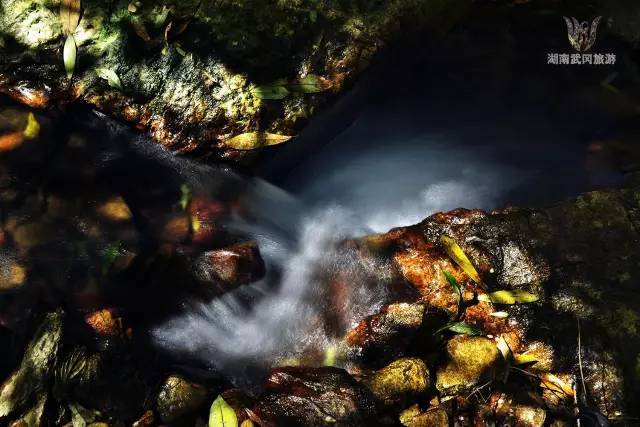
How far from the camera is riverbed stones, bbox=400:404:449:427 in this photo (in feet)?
9.43

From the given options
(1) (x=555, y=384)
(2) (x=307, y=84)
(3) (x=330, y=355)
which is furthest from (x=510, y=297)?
(2) (x=307, y=84)

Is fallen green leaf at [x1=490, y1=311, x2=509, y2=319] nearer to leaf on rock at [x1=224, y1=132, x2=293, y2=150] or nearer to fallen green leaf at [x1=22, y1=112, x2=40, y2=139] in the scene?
leaf on rock at [x1=224, y1=132, x2=293, y2=150]

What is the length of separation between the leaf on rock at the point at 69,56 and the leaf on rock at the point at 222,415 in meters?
2.91

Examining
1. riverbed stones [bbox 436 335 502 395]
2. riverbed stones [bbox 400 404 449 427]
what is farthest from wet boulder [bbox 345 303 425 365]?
riverbed stones [bbox 400 404 449 427]

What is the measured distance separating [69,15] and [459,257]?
3.87 m

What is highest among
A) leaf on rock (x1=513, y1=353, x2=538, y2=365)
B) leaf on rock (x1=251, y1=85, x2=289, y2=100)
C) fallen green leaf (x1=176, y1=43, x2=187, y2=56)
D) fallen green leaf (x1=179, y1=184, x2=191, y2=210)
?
fallen green leaf (x1=176, y1=43, x2=187, y2=56)

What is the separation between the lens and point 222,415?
2.96 meters

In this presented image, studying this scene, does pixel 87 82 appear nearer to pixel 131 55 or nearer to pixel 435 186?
pixel 131 55

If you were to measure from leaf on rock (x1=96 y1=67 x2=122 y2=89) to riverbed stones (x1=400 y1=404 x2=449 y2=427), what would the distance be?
11.2 ft

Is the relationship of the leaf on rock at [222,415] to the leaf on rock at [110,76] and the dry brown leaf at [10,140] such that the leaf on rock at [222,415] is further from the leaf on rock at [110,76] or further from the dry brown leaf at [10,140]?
the dry brown leaf at [10,140]

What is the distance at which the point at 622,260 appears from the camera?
3.49 m

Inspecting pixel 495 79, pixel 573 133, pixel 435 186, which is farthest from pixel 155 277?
pixel 573 133

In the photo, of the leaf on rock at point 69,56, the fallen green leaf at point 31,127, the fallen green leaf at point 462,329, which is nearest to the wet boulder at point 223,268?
the fallen green leaf at point 462,329

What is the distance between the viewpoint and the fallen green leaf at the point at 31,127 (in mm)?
3680
